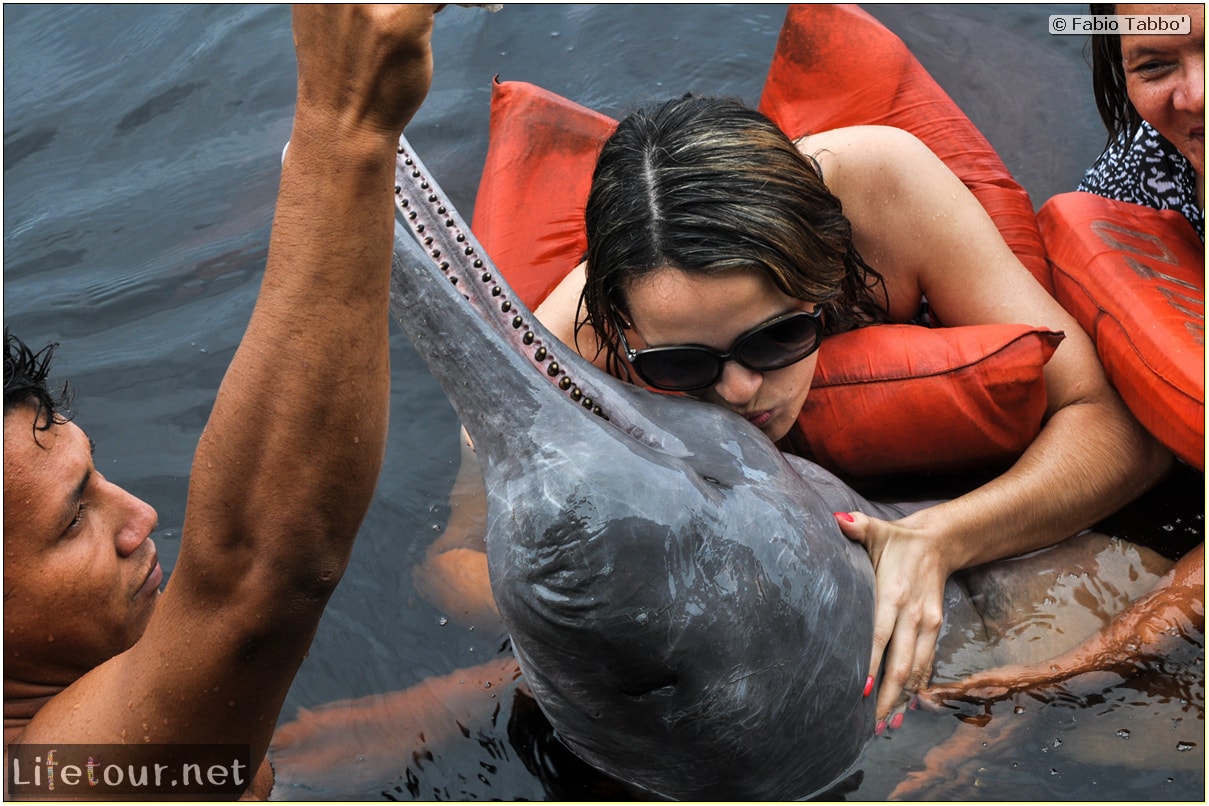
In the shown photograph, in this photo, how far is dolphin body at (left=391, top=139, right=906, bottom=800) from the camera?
2078 mm

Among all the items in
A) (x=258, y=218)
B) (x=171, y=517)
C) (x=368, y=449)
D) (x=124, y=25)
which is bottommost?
(x=171, y=517)

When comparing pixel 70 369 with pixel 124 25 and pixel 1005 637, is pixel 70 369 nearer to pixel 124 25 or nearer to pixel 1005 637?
pixel 124 25

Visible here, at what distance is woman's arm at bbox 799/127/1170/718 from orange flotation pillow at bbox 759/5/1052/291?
0.66m

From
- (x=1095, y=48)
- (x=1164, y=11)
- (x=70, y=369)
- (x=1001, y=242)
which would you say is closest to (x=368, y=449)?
(x=1001, y=242)

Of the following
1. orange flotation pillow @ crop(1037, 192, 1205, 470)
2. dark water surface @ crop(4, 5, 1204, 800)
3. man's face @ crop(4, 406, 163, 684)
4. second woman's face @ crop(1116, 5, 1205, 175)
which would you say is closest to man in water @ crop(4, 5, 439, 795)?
man's face @ crop(4, 406, 163, 684)

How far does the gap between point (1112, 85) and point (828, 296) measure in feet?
4.97

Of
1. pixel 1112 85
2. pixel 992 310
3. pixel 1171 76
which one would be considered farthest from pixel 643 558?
pixel 1112 85

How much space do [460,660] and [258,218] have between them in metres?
2.73

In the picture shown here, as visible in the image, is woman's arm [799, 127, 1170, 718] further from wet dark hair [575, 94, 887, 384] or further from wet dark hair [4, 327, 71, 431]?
wet dark hair [4, 327, 71, 431]

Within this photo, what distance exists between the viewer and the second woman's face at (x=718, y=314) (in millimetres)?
2619

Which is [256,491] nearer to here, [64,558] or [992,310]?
[64,558]

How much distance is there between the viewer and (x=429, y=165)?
5.50m

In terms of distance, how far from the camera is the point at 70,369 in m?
4.73

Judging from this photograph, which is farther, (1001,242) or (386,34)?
(1001,242)
